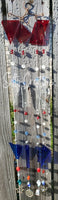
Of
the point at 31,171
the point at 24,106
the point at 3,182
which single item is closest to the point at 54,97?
the point at 24,106

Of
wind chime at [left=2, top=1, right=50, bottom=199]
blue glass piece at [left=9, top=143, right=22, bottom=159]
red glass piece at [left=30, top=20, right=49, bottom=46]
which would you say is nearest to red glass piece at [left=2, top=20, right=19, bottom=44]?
wind chime at [left=2, top=1, right=50, bottom=199]

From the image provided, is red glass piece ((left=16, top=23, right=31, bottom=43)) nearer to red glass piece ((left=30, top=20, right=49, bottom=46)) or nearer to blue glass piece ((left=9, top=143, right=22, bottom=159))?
red glass piece ((left=30, top=20, right=49, bottom=46))

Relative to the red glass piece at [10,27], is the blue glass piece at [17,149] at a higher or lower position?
lower

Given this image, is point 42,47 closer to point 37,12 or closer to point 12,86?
point 37,12

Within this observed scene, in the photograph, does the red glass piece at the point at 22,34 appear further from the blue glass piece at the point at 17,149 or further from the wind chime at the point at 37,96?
the blue glass piece at the point at 17,149

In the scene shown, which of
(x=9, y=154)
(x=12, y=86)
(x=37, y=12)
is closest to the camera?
(x=37, y=12)

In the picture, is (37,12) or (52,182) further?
(52,182)

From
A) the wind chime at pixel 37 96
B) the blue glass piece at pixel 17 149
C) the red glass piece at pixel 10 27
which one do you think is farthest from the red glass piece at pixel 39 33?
the blue glass piece at pixel 17 149
